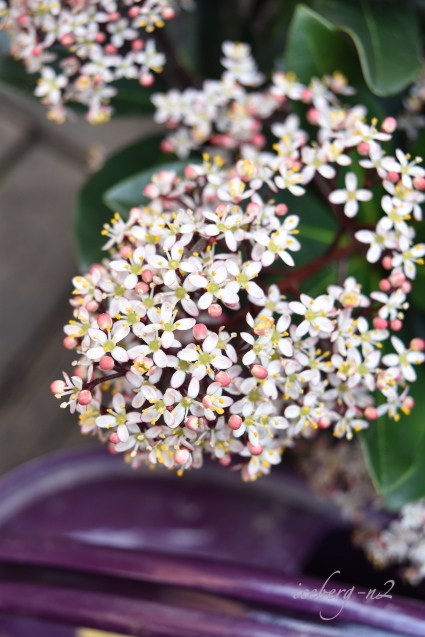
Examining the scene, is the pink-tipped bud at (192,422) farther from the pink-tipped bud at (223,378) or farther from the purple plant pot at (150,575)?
the purple plant pot at (150,575)

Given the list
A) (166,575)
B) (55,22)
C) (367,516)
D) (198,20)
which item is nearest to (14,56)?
(55,22)

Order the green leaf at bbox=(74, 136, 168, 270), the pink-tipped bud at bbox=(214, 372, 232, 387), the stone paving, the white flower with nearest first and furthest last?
the pink-tipped bud at bbox=(214, 372, 232, 387) < the white flower < the green leaf at bbox=(74, 136, 168, 270) < the stone paving

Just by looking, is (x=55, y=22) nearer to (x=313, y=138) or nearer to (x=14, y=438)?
(x=313, y=138)

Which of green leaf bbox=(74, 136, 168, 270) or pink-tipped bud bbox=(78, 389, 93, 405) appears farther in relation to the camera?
green leaf bbox=(74, 136, 168, 270)

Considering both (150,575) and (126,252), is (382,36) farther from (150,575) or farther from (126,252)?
(150,575)

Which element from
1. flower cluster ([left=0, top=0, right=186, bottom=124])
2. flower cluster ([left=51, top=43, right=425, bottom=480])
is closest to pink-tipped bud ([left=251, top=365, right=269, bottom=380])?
flower cluster ([left=51, top=43, right=425, bottom=480])

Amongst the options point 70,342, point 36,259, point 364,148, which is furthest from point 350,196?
point 36,259

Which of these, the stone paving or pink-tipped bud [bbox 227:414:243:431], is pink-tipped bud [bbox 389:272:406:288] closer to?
pink-tipped bud [bbox 227:414:243:431]
